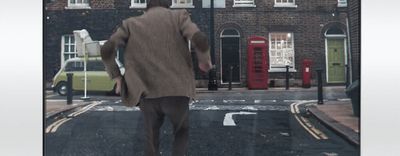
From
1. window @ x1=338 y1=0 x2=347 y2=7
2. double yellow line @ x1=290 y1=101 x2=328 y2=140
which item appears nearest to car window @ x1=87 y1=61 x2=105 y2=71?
double yellow line @ x1=290 y1=101 x2=328 y2=140

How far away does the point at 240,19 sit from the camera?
3891mm

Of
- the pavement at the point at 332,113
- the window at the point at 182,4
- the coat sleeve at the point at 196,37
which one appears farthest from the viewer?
the pavement at the point at 332,113

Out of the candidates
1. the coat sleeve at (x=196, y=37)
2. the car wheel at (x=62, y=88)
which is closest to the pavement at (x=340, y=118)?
the coat sleeve at (x=196, y=37)

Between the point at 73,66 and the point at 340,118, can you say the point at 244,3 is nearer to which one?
the point at 340,118

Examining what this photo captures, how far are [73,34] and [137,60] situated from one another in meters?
0.85

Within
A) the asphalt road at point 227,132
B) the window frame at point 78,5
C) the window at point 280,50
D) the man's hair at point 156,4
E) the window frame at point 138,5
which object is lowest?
the asphalt road at point 227,132

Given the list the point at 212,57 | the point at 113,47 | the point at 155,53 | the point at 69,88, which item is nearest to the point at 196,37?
the point at 155,53

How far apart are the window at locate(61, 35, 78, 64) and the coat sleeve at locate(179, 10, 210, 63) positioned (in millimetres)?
1046

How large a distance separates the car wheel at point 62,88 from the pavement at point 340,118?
1866mm

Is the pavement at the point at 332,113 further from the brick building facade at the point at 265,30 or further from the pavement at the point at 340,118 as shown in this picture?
the brick building facade at the point at 265,30

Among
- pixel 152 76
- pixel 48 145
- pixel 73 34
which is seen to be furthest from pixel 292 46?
A: pixel 48 145

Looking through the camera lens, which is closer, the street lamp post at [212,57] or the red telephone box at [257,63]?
the street lamp post at [212,57]

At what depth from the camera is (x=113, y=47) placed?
3.25 m

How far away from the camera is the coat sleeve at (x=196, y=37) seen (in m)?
3.12
